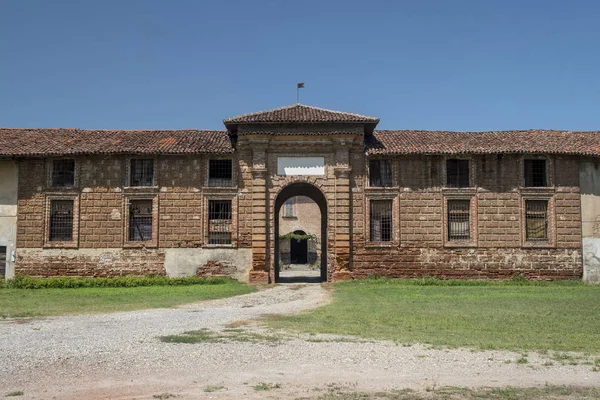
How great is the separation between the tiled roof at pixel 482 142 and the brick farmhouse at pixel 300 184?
124 millimetres

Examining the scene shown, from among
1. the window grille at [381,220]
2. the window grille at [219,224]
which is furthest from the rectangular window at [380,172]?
the window grille at [219,224]

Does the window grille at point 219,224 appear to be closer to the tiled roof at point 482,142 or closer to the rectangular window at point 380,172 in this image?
the rectangular window at point 380,172

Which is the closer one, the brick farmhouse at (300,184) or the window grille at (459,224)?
the brick farmhouse at (300,184)

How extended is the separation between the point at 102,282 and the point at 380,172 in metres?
12.0

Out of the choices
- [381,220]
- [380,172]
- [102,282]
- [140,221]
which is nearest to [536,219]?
[381,220]

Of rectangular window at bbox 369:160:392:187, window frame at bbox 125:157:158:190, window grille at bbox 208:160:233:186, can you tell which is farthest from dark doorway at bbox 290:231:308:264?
window frame at bbox 125:157:158:190

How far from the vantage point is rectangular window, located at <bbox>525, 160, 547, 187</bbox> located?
82.3 ft

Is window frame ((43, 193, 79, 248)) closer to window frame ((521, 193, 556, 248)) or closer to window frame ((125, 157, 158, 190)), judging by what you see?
window frame ((125, 157, 158, 190))

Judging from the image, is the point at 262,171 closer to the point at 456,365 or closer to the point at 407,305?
the point at 407,305

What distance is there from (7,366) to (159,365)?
1974 millimetres

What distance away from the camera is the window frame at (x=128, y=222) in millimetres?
24641

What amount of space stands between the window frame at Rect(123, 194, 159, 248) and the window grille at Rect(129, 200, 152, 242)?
12 centimetres

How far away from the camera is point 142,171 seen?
2511 centimetres

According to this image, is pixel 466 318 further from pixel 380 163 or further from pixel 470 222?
pixel 380 163
